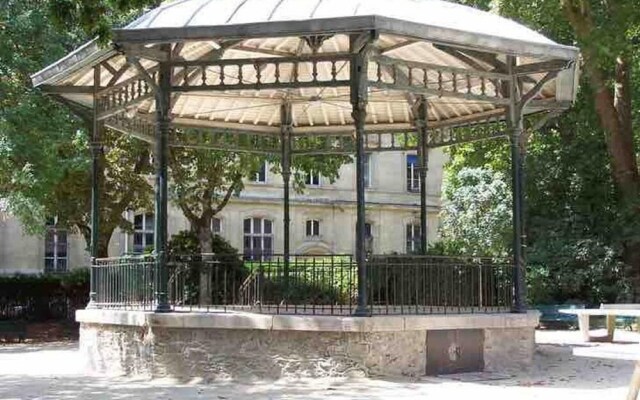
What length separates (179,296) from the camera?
14.2 metres

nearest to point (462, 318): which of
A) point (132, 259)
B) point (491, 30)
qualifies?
point (491, 30)

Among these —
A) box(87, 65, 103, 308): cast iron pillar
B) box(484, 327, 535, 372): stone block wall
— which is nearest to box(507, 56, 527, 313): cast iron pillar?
box(484, 327, 535, 372): stone block wall

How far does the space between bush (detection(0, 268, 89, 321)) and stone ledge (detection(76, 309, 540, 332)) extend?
58.2 ft

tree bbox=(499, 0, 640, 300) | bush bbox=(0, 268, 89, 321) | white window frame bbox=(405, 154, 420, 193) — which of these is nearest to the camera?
tree bbox=(499, 0, 640, 300)

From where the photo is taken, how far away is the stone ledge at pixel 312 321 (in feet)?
38.4

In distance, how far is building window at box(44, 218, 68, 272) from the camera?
137 ft

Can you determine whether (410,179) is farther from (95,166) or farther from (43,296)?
(95,166)

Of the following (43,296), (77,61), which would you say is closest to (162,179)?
(77,61)

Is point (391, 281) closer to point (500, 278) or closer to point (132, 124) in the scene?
point (500, 278)

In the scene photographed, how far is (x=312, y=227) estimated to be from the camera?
4806cm

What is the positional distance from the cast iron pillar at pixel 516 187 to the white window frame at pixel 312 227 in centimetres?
3367

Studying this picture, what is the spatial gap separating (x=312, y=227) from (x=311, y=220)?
38 centimetres

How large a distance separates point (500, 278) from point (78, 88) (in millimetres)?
7571

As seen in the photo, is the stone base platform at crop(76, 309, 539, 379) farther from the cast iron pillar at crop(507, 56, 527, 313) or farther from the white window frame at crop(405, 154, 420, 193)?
the white window frame at crop(405, 154, 420, 193)
